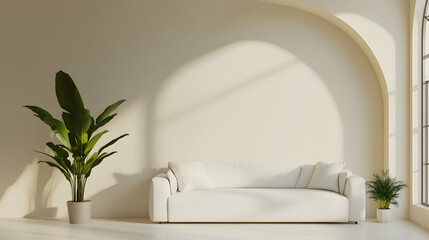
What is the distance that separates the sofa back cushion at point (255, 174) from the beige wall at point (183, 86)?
9.2 inches

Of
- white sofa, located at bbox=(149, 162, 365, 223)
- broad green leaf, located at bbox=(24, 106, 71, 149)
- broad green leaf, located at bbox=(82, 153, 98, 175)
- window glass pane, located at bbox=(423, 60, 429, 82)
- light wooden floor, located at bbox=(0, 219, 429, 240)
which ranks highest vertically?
window glass pane, located at bbox=(423, 60, 429, 82)

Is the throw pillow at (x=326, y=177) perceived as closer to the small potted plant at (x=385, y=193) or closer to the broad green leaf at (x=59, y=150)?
the small potted plant at (x=385, y=193)

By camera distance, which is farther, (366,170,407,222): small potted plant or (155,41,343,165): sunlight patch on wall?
(155,41,343,165): sunlight patch on wall

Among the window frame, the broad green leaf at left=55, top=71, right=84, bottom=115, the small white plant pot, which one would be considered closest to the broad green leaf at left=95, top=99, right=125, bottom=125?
the broad green leaf at left=55, top=71, right=84, bottom=115

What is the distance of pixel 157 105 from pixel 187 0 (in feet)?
4.74

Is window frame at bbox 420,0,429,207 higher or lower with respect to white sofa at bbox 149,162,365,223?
higher

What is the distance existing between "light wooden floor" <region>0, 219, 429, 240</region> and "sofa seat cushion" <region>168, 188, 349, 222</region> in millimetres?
94

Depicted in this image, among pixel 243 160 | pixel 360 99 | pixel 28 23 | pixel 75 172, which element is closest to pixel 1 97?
pixel 28 23

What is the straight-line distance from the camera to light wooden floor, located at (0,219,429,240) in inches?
235

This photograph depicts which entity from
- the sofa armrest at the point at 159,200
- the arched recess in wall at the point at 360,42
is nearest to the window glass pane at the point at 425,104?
the arched recess in wall at the point at 360,42

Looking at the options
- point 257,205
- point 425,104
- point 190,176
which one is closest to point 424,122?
point 425,104

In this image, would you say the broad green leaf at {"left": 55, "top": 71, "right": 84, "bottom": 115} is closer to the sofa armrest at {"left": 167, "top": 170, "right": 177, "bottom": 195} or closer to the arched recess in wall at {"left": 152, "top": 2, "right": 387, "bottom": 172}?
the arched recess in wall at {"left": 152, "top": 2, "right": 387, "bottom": 172}

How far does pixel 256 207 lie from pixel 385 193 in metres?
1.60

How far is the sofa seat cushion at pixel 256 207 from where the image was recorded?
266 inches
